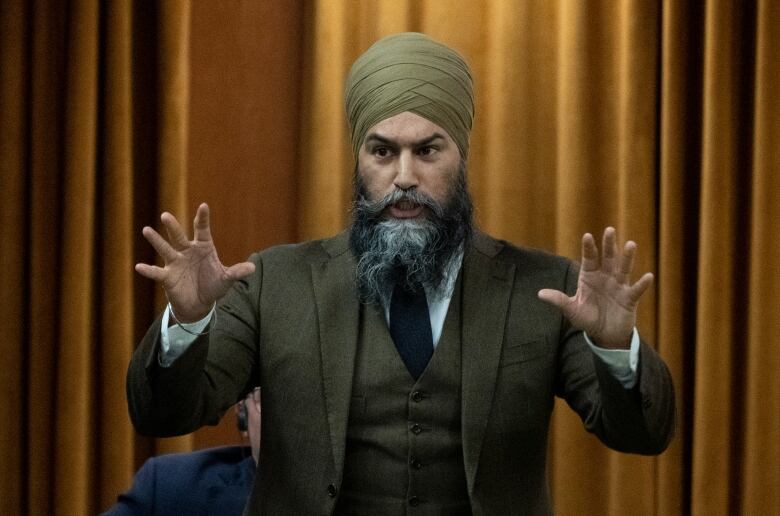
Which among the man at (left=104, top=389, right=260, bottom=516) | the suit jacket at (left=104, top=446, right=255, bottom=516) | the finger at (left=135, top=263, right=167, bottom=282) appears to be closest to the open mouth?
the finger at (left=135, top=263, right=167, bottom=282)

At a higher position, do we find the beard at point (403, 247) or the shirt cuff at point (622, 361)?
the beard at point (403, 247)

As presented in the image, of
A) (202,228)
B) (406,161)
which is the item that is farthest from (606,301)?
(202,228)

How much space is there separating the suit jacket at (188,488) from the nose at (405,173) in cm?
100

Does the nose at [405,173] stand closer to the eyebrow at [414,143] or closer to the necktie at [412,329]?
the eyebrow at [414,143]

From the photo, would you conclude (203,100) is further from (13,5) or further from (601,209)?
(601,209)

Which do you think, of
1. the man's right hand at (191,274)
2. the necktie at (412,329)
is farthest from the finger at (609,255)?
the man's right hand at (191,274)

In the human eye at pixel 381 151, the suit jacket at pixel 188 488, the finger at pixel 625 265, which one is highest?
the human eye at pixel 381 151

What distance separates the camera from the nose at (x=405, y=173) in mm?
2271

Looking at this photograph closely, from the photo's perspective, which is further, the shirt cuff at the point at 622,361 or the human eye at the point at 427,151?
the human eye at the point at 427,151

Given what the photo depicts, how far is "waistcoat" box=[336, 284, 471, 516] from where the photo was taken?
6.75 feet

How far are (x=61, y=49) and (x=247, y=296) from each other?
5.41 ft

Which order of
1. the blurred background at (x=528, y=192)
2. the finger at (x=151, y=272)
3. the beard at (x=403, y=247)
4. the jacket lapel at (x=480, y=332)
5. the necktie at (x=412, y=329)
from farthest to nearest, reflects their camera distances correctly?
the blurred background at (x=528, y=192) < the beard at (x=403, y=247) < the necktie at (x=412, y=329) < the jacket lapel at (x=480, y=332) < the finger at (x=151, y=272)

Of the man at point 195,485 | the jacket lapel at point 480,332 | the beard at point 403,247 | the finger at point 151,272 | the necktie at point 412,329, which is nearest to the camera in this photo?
the finger at point 151,272

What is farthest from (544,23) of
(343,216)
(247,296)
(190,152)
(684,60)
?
(247,296)
